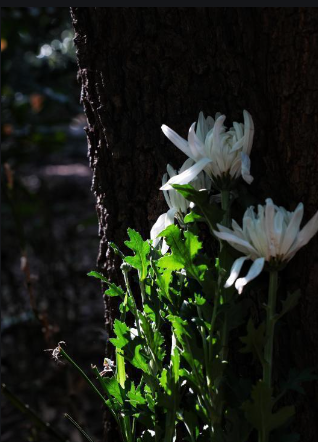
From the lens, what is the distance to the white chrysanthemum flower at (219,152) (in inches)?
39.1

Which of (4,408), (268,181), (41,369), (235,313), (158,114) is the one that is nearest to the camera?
(235,313)

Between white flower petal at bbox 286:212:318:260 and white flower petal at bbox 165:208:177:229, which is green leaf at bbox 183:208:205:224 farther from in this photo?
white flower petal at bbox 286:212:318:260

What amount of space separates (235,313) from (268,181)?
305 mm

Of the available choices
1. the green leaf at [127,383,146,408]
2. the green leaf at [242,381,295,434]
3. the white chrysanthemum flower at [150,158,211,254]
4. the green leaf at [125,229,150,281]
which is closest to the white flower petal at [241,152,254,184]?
the white chrysanthemum flower at [150,158,211,254]

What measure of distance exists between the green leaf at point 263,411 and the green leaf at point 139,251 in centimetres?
27

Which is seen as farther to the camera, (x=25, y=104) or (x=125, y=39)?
(x=25, y=104)

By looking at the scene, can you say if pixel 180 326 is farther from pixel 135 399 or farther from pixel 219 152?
pixel 219 152

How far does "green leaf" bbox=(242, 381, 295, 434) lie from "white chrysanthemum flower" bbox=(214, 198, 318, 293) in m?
0.17

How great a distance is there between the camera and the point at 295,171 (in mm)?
1198

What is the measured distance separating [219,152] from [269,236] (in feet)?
0.55

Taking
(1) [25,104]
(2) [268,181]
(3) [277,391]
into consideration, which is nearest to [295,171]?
(2) [268,181]

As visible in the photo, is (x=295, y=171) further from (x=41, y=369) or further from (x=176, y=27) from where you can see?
(x=41, y=369)

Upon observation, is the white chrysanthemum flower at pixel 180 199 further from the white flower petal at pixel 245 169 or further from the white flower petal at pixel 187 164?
the white flower petal at pixel 245 169

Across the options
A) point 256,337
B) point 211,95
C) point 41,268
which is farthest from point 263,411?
point 41,268
